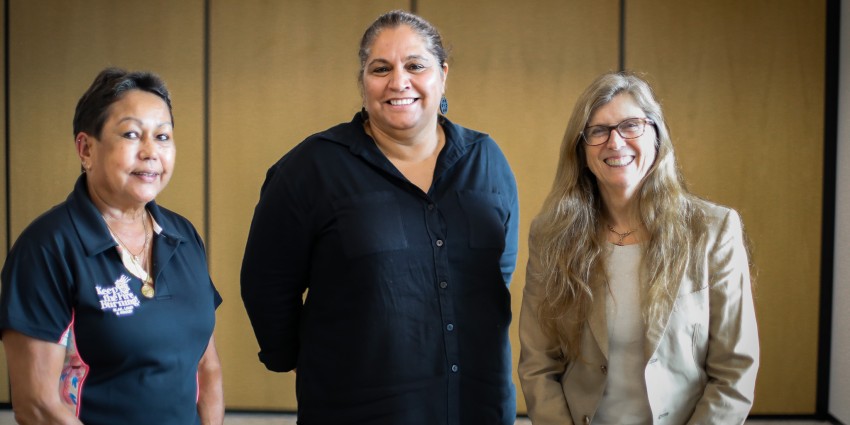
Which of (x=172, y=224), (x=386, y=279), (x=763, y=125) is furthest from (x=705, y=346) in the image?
(x=763, y=125)

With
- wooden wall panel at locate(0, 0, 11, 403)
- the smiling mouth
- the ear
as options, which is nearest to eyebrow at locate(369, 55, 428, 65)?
the smiling mouth

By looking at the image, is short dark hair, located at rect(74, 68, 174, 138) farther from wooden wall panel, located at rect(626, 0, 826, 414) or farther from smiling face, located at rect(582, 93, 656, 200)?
wooden wall panel, located at rect(626, 0, 826, 414)

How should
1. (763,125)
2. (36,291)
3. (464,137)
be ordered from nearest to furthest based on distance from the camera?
(36,291) → (464,137) → (763,125)

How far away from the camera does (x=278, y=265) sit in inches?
85.4

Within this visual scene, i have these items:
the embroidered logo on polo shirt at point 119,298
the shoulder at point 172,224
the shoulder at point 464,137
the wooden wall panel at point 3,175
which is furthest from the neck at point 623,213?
the wooden wall panel at point 3,175

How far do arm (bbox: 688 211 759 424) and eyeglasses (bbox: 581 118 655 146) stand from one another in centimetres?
32

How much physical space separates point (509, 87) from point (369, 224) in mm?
2660

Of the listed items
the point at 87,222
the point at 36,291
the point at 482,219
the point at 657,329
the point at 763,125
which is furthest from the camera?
the point at 763,125

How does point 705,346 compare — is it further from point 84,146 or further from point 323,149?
point 84,146

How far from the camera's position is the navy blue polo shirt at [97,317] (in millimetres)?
1558

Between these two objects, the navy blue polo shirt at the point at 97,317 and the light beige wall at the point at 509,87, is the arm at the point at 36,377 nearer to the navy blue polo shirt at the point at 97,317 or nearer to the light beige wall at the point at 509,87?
the navy blue polo shirt at the point at 97,317

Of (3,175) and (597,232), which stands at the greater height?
(3,175)

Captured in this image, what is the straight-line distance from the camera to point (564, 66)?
4.46 metres

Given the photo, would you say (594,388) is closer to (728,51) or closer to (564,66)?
(564,66)
